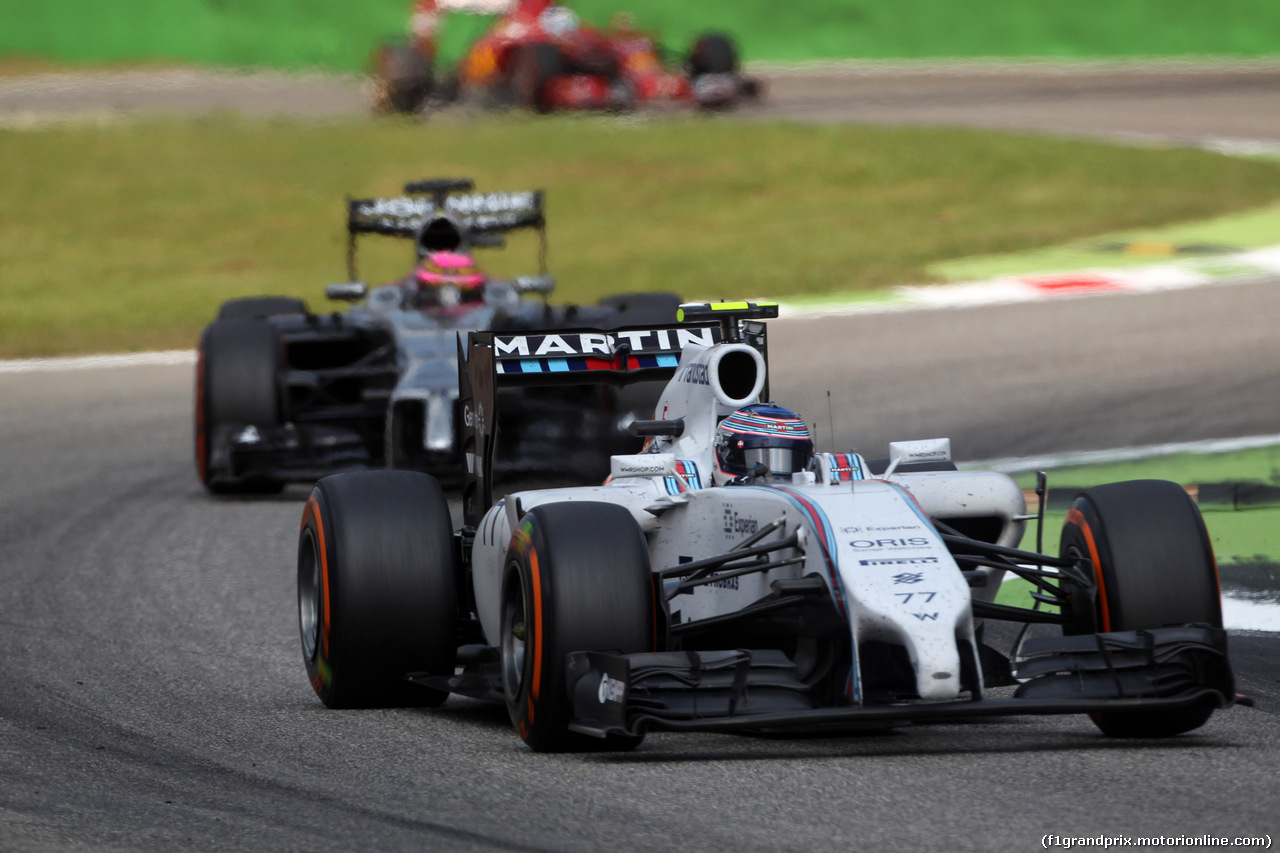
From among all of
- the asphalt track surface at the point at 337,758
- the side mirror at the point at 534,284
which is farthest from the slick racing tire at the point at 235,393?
the side mirror at the point at 534,284

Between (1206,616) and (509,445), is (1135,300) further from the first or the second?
(1206,616)

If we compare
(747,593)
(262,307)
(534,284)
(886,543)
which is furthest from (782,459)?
(262,307)

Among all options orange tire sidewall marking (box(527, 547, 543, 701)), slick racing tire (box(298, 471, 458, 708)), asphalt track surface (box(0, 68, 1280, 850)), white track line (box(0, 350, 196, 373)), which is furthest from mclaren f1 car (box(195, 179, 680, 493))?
orange tire sidewall marking (box(527, 547, 543, 701))

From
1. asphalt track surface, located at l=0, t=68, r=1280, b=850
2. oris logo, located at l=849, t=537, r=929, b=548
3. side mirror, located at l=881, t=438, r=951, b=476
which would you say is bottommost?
asphalt track surface, located at l=0, t=68, r=1280, b=850

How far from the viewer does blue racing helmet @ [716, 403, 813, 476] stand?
6.80 metres

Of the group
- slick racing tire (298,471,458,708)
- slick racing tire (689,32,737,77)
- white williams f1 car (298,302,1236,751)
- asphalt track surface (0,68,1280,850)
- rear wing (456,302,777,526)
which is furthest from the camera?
slick racing tire (689,32,737,77)

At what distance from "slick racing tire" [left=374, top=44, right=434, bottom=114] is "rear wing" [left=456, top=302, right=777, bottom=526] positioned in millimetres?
24005

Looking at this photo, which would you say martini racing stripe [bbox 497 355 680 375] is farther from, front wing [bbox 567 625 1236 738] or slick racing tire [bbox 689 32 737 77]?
slick racing tire [bbox 689 32 737 77]

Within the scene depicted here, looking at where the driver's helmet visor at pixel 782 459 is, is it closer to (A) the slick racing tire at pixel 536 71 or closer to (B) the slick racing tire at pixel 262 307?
(B) the slick racing tire at pixel 262 307

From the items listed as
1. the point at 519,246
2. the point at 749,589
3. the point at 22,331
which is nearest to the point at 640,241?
the point at 519,246

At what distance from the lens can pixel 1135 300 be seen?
19328 millimetres

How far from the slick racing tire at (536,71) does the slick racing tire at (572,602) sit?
83.8 feet

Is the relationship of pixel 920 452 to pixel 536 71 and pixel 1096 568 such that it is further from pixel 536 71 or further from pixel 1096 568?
pixel 536 71

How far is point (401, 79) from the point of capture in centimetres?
3153
